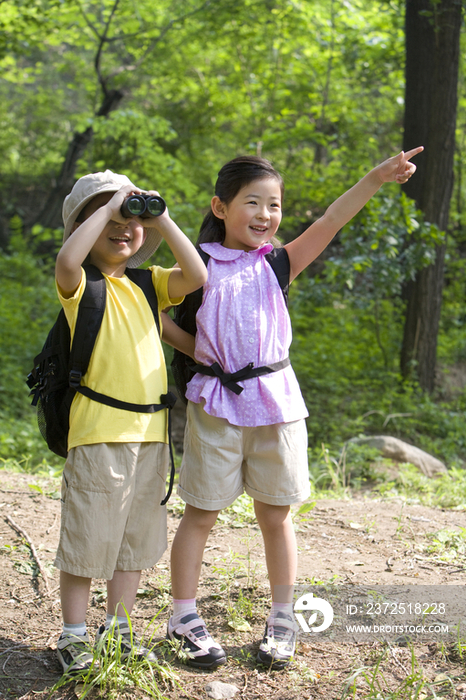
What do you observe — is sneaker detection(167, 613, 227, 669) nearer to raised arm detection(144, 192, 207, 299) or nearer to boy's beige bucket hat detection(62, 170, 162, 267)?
raised arm detection(144, 192, 207, 299)

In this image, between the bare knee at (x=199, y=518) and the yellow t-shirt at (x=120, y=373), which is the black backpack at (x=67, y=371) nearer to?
the yellow t-shirt at (x=120, y=373)

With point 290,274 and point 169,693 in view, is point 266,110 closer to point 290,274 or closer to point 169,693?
point 290,274

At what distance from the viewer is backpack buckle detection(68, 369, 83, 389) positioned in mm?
1844

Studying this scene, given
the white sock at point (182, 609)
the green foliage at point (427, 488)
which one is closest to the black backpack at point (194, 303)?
the white sock at point (182, 609)

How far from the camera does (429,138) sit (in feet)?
20.1

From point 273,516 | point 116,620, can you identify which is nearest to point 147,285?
point 273,516

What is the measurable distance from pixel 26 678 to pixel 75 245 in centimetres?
140

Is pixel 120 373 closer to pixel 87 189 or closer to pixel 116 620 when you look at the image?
pixel 87 189

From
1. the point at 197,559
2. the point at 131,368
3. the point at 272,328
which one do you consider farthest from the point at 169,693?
the point at 272,328

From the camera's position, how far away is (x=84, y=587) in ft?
6.25

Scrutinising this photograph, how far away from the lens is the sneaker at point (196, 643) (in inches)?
78.3

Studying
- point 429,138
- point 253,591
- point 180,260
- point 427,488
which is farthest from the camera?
point 429,138

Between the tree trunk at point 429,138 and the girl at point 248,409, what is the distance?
4482mm

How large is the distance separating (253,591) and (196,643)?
1.68 feet
